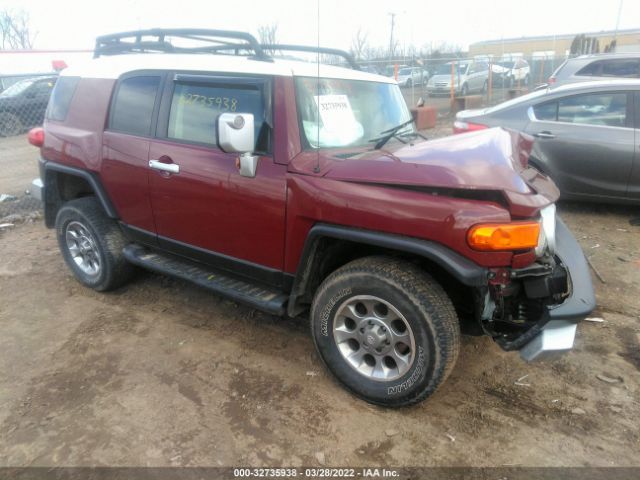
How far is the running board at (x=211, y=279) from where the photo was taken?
3.01 meters

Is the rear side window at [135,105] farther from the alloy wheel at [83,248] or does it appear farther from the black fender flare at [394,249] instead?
the black fender flare at [394,249]

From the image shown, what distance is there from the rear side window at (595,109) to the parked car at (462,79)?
45.6ft

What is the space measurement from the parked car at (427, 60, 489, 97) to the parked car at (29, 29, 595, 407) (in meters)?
17.2

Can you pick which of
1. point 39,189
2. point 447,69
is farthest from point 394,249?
point 447,69

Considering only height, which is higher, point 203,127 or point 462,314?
point 203,127

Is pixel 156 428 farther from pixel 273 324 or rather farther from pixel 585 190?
pixel 585 190

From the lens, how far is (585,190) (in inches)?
219

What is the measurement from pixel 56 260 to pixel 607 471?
16.6 feet

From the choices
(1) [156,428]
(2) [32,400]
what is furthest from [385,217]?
(2) [32,400]

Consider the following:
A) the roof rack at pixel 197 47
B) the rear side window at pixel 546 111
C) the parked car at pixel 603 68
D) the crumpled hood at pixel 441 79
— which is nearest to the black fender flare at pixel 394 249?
the roof rack at pixel 197 47

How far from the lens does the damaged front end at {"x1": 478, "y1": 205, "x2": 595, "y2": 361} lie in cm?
235

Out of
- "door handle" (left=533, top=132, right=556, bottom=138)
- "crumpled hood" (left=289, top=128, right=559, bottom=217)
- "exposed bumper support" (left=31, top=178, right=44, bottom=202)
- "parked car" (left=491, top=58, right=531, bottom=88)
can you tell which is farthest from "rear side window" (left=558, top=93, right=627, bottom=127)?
"parked car" (left=491, top=58, right=531, bottom=88)

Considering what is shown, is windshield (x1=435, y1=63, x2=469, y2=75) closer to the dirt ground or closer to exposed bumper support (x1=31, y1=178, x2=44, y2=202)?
the dirt ground

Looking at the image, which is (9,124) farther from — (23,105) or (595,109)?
(595,109)
